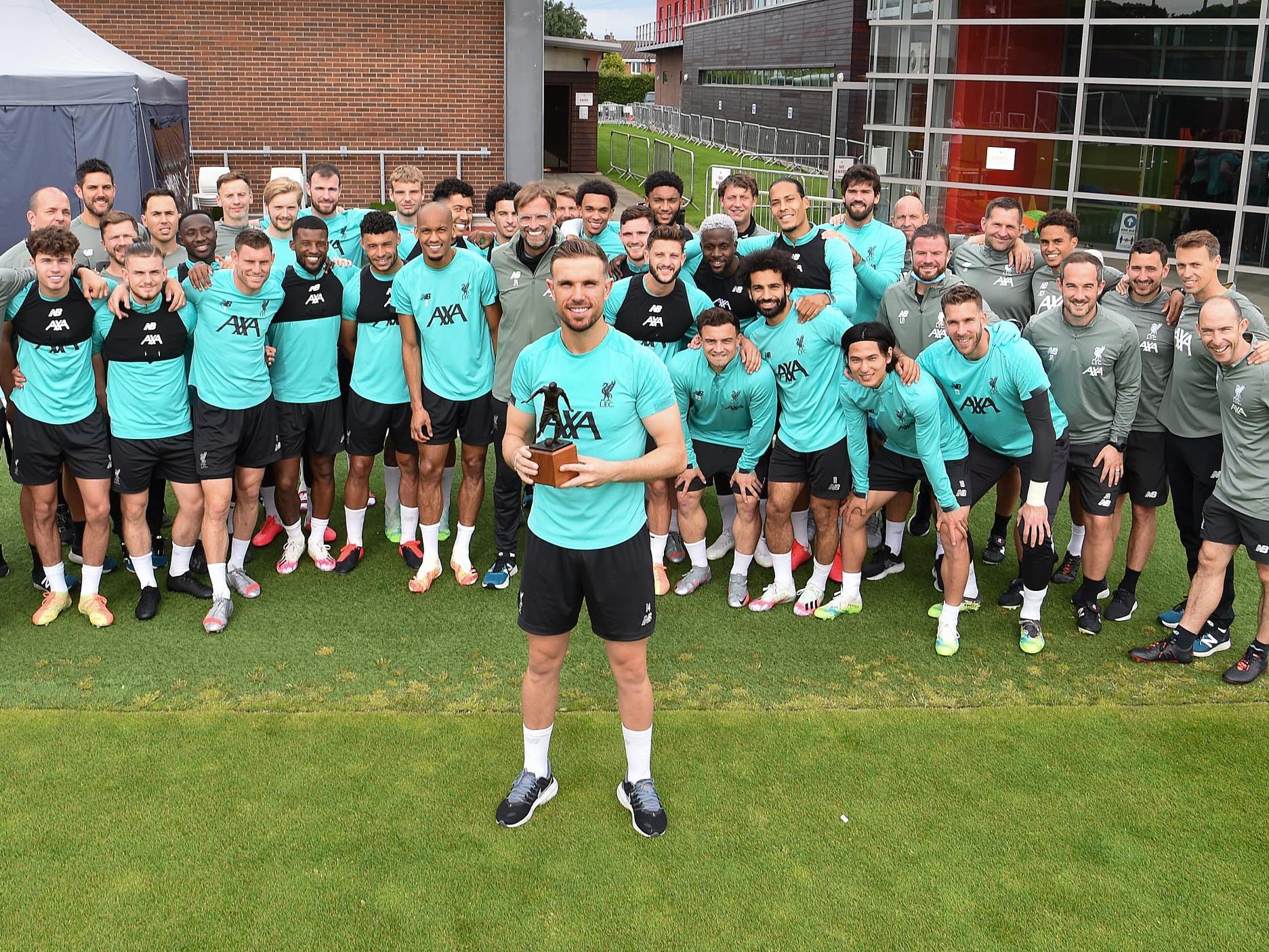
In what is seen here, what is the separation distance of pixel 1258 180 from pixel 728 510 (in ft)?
28.3

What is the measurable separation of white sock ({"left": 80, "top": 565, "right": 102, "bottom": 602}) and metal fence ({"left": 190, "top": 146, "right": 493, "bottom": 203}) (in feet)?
41.5

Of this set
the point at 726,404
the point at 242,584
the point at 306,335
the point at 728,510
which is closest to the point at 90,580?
the point at 242,584

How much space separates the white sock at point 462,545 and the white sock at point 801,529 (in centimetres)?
198

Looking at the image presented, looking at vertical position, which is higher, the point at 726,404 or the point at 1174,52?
the point at 1174,52

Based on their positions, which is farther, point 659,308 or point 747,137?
point 747,137

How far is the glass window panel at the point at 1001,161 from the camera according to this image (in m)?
13.8

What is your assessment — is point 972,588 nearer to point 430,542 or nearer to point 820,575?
point 820,575

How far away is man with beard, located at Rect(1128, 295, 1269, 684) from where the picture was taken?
521 centimetres

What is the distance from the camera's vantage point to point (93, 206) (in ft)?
23.4

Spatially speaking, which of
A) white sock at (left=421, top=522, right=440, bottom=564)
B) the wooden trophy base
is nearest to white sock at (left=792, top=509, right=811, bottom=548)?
white sock at (left=421, top=522, right=440, bottom=564)

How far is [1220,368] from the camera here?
5.39 metres

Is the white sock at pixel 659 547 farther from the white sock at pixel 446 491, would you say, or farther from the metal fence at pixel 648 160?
the metal fence at pixel 648 160

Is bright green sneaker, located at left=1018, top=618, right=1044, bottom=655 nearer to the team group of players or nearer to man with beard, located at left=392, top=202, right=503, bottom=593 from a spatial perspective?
the team group of players

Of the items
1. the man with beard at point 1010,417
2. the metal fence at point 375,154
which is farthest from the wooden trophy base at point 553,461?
the metal fence at point 375,154
